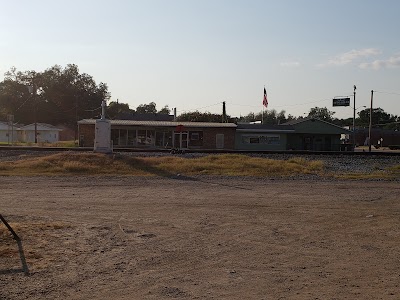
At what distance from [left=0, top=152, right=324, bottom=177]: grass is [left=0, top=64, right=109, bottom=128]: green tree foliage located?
261ft

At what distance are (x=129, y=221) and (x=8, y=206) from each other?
4.27m

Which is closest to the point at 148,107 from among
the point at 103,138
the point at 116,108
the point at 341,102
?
the point at 116,108

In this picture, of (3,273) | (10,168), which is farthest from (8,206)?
(10,168)

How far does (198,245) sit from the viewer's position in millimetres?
10641

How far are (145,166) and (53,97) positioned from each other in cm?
8771

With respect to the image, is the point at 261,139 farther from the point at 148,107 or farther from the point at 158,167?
the point at 148,107

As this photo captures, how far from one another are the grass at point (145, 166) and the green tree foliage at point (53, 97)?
79.5 metres

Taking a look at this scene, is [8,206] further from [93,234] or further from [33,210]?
[93,234]

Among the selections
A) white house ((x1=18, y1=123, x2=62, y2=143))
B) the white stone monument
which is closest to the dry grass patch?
the white stone monument

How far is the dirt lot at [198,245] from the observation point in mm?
7598

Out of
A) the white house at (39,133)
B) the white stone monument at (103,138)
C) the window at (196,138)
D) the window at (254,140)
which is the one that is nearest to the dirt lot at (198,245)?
the white stone monument at (103,138)

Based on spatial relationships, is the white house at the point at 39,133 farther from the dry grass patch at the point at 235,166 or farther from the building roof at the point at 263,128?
the dry grass patch at the point at 235,166

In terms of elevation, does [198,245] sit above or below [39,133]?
below

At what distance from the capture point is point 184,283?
307 inches
